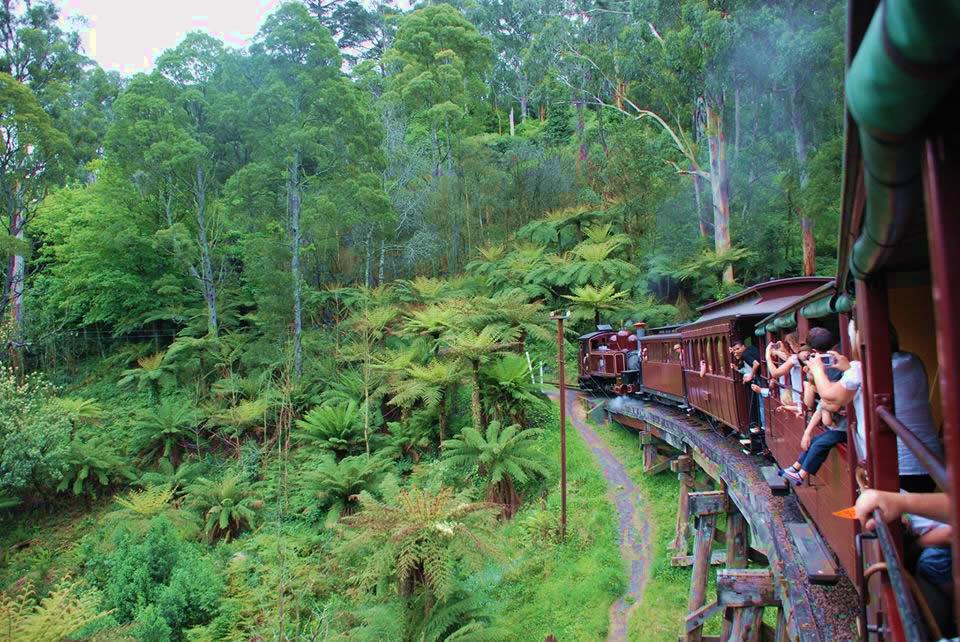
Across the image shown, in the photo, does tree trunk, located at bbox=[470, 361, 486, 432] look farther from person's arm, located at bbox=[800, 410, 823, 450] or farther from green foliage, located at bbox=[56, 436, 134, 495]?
person's arm, located at bbox=[800, 410, 823, 450]

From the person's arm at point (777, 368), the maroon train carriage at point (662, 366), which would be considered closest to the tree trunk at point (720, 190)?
the maroon train carriage at point (662, 366)

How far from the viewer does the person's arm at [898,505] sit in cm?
189

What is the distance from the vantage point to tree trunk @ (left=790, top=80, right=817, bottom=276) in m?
19.2

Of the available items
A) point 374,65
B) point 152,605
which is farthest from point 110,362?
point 374,65

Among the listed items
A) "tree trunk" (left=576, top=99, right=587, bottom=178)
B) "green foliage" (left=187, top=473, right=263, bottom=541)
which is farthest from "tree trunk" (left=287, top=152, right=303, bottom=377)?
"tree trunk" (left=576, top=99, right=587, bottom=178)

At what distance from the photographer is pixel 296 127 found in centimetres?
1919

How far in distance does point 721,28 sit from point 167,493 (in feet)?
69.6

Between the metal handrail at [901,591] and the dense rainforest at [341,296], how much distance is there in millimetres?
6866

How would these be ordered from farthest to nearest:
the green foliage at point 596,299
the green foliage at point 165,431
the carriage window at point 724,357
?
the green foliage at point 596,299 → the green foliage at point 165,431 → the carriage window at point 724,357

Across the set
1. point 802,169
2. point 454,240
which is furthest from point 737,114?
point 454,240

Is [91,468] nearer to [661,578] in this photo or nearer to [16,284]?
[16,284]

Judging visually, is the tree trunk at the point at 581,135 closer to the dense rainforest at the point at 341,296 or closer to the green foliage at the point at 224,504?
the dense rainforest at the point at 341,296

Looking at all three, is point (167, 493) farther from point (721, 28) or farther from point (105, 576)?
point (721, 28)

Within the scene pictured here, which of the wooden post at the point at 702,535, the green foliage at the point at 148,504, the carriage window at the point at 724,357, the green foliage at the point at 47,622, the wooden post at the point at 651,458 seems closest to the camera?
the wooden post at the point at 702,535
